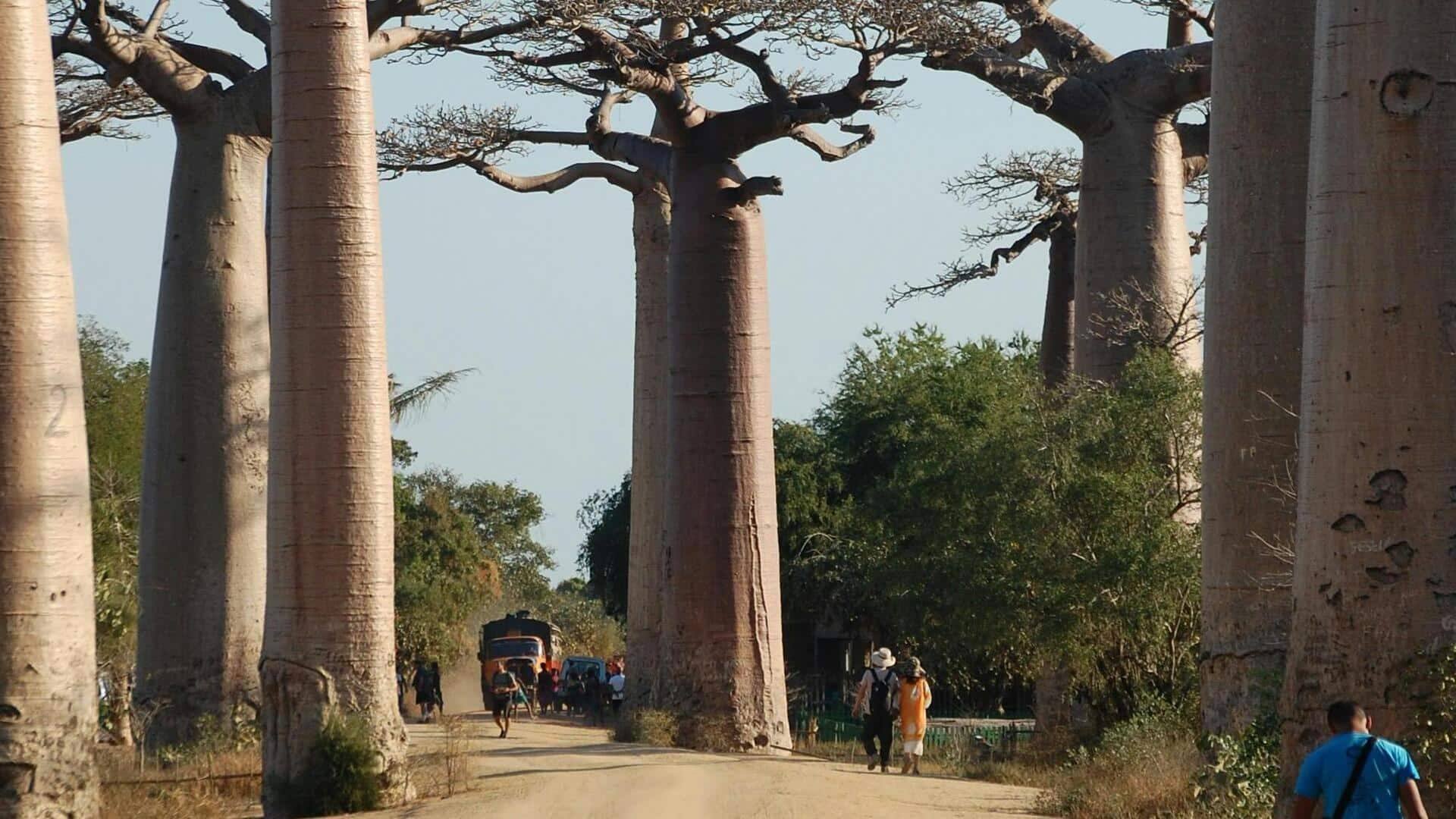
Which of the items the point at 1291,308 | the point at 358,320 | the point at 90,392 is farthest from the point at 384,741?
the point at 90,392

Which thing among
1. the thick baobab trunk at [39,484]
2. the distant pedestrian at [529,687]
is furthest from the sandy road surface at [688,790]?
the distant pedestrian at [529,687]

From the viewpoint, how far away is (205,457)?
1370 cm

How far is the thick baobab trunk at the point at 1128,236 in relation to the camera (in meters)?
15.3

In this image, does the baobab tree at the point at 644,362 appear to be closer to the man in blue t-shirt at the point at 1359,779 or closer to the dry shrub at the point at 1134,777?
the dry shrub at the point at 1134,777

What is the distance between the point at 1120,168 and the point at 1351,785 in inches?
420

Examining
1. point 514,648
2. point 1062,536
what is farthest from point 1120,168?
point 514,648

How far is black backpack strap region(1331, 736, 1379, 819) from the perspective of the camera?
18.0 ft

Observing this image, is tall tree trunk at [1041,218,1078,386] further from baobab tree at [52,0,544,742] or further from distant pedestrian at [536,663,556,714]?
distant pedestrian at [536,663,556,714]

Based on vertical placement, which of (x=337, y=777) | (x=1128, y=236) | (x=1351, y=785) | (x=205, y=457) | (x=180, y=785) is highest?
(x=1128, y=236)

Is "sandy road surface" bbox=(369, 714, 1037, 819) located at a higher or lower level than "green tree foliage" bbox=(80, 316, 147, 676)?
lower

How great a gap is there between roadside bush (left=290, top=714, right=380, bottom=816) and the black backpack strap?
17.8ft

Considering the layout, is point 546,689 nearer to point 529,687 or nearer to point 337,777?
point 529,687

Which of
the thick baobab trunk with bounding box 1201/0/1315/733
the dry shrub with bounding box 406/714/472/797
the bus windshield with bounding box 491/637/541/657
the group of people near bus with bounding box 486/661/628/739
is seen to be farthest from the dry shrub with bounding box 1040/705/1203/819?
the bus windshield with bounding box 491/637/541/657

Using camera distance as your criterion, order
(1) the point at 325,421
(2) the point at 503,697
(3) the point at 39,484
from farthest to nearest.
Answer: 1. (2) the point at 503,697
2. (1) the point at 325,421
3. (3) the point at 39,484
